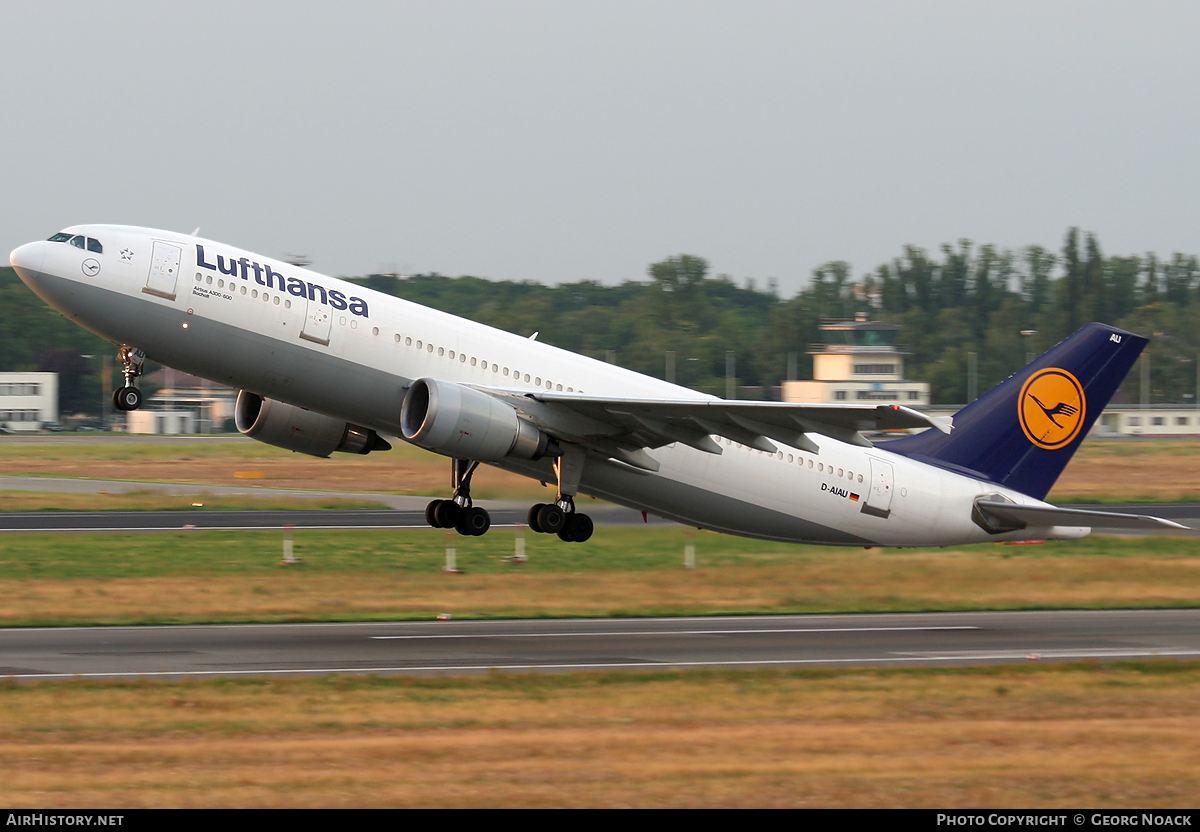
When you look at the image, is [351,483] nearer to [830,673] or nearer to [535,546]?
[535,546]

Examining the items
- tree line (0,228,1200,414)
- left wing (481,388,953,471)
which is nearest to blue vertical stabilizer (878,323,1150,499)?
left wing (481,388,953,471)

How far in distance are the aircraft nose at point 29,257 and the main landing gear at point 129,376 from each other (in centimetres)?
204

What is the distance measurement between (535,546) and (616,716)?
19479mm

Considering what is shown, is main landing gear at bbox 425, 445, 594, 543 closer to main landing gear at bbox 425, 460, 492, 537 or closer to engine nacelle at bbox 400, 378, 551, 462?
main landing gear at bbox 425, 460, 492, 537

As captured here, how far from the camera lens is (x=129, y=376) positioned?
24203mm

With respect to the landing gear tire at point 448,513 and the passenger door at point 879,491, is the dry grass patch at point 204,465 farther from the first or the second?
the passenger door at point 879,491

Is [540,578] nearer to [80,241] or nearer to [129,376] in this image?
[129,376]

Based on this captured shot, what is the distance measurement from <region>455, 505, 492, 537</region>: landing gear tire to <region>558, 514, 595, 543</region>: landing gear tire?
60.8 inches

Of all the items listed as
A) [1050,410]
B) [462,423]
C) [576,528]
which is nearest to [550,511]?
[576,528]

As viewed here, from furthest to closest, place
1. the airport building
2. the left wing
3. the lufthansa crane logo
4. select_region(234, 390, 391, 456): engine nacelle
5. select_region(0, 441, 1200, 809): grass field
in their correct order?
the airport building → the lufthansa crane logo → select_region(234, 390, 391, 456): engine nacelle → the left wing → select_region(0, 441, 1200, 809): grass field

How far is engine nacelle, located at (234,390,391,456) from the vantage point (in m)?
27.4

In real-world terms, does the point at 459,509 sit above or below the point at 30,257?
below

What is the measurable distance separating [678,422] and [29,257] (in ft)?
39.7

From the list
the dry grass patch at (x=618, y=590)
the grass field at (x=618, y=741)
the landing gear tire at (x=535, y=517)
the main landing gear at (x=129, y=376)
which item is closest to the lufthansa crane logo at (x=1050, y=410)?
the dry grass patch at (x=618, y=590)
